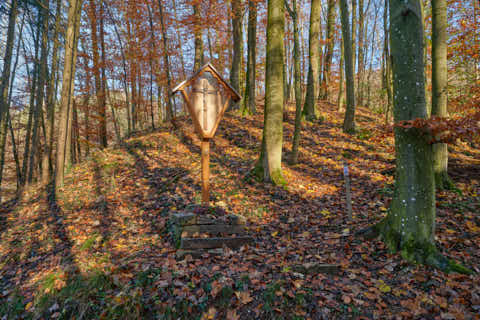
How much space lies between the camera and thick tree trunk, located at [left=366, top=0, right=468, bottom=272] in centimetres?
388

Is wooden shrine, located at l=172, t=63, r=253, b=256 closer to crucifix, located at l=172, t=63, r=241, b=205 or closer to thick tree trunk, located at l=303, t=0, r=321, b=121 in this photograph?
crucifix, located at l=172, t=63, r=241, b=205

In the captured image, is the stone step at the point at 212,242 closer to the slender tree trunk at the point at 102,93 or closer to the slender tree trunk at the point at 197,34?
the slender tree trunk at the point at 197,34

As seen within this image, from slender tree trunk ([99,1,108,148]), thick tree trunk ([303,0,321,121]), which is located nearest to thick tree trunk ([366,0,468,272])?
thick tree trunk ([303,0,321,121])

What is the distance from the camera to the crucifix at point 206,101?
17.0 feet

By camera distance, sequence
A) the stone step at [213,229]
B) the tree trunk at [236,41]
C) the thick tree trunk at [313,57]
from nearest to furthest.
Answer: the stone step at [213,229] < the thick tree trunk at [313,57] < the tree trunk at [236,41]

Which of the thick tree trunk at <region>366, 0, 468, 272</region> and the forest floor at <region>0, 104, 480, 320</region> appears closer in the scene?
the forest floor at <region>0, 104, 480, 320</region>

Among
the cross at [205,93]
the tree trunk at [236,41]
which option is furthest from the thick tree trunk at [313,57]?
the cross at [205,93]

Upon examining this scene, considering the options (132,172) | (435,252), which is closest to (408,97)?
(435,252)

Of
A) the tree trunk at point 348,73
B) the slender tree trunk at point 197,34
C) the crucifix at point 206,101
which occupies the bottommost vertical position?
the crucifix at point 206,101

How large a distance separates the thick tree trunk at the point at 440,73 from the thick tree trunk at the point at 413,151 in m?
3.14

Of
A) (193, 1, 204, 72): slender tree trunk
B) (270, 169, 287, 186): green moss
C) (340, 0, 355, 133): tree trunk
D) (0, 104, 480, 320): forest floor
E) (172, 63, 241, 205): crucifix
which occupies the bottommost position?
(0, 104, 480, 320): forest floor

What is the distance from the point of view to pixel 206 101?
5246mm

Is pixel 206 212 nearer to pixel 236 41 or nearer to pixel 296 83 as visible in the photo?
pixel 296 83

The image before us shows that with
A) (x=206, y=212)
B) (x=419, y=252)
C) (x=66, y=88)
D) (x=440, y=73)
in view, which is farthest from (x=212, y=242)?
(x=66, y=88)
